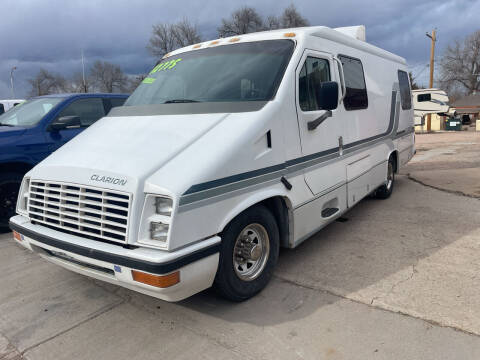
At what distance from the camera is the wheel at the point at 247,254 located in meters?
3.05

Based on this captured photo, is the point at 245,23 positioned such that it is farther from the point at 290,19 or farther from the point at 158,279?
the point at 158,279

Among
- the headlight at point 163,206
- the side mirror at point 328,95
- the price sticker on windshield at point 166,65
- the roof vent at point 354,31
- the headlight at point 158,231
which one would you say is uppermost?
the roof vent at point 354,31

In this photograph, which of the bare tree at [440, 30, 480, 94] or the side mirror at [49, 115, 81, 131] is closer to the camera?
the side mirror at [49, 115, 81, 131]

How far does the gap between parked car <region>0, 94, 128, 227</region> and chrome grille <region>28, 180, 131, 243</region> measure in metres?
2.48

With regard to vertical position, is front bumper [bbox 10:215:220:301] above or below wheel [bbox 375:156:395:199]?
above

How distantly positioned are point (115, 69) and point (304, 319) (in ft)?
195

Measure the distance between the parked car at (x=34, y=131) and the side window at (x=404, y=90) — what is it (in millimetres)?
5585

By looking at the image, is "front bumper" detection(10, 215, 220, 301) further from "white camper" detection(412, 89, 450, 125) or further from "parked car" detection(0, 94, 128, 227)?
"white camper" detection(412, 89, 450, 125)

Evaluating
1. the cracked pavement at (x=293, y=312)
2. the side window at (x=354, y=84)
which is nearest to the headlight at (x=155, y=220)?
the cracked pavement at (x=293, y=312)

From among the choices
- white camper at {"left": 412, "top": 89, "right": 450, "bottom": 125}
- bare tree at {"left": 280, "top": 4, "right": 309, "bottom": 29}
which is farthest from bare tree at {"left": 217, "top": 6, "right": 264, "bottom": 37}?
white camper at {"left": 412, "top": 89, "right": 450, "bottom": 125}

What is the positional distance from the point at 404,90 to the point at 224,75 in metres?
5.10

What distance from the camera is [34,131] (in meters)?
5.66

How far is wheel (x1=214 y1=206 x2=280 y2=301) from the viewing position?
3055 mm

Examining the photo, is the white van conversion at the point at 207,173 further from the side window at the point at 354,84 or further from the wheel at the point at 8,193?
the wheel at the point at 8,193
